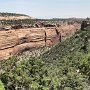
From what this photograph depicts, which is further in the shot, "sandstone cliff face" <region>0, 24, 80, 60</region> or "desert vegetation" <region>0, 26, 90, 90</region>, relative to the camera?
"sandstone cliff face" <region>0, 24, 80, 60</region>

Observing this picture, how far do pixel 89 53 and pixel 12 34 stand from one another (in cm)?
3173

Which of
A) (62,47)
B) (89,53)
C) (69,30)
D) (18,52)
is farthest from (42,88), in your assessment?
A: (69,30)

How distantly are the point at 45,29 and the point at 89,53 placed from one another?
164ft

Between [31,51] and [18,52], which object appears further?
[31,51]

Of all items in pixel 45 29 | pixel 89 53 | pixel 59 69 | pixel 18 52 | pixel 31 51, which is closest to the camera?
pixel 59 69

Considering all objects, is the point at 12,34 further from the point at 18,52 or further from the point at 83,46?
the point at 83,46

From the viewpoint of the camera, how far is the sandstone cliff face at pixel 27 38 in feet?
325

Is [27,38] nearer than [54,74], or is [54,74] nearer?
[54,74]

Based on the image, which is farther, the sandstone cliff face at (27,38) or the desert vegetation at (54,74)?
the sandstone cliff face at (27,38)

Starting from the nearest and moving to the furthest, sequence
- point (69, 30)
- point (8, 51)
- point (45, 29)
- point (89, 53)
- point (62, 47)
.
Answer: point (89, 53)
point (62, 47)
point (8, 51)
point (45, 29)
point (69, 30)

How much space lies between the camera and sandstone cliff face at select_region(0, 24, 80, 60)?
9912cm

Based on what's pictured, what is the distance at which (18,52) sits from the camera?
353 feet

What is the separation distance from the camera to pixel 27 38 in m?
115

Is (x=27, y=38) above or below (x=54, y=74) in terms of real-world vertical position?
below
